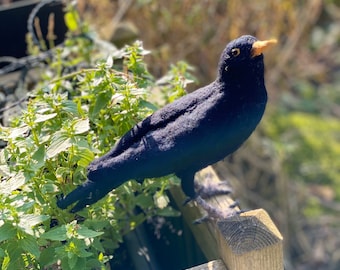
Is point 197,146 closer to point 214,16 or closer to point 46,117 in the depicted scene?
point 46,117

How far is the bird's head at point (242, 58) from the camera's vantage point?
1148mm

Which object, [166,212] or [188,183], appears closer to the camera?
[188,183]

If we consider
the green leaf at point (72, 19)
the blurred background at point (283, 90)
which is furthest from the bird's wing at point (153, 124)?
the blurred background at point (283, 90)

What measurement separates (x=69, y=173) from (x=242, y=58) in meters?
0.45

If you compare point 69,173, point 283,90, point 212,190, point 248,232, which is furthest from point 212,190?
point 283,90

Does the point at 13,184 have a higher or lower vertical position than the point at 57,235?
higher

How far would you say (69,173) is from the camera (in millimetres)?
1229

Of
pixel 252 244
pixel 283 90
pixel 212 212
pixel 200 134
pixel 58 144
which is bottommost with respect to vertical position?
pixel 252 244

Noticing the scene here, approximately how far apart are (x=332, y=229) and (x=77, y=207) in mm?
2495

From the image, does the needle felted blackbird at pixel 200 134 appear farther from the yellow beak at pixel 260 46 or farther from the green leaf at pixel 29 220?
the green leaf at pixel 29 220

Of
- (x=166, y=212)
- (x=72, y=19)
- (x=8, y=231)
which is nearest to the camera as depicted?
(x=8, y=231)

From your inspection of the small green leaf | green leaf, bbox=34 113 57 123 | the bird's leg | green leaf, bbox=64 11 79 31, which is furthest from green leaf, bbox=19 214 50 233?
green leaf, bbox=64 11 79 31

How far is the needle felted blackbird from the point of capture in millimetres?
1148

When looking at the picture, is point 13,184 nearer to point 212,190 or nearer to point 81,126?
point 81,126
